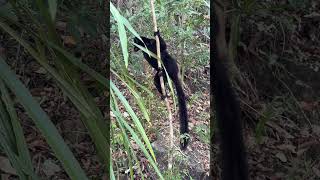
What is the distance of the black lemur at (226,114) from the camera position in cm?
179

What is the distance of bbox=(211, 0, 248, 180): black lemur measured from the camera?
1.79m

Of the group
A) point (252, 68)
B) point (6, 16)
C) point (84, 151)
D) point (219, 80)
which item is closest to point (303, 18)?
point (252, 68)

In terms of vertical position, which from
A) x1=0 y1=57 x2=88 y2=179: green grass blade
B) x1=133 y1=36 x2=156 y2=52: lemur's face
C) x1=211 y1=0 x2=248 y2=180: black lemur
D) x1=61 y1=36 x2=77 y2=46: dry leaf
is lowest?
x1=211 y1=0 x2=248 y2=180: black lemur

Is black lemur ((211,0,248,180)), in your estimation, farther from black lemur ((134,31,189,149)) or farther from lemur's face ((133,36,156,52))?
lemur's face ((133,36,156,52))

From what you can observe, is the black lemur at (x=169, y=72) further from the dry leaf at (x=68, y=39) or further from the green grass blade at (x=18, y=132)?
the green grass blade at (x=18, y=132)

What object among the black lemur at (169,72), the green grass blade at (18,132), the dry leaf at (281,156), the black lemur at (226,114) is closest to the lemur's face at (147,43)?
the black lemur at (169,72)

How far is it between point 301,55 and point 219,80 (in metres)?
0.32

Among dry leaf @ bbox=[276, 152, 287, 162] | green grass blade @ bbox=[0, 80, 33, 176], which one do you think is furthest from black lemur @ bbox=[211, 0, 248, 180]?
green grass blade @ bbox=[0, 80, 33, 176]

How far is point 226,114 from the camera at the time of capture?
1.80 metres

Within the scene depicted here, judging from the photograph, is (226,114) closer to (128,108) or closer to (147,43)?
(147,43)

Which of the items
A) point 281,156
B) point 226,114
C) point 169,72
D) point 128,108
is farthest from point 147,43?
point 281,156

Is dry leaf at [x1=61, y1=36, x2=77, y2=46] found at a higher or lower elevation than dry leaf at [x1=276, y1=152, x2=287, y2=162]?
higher

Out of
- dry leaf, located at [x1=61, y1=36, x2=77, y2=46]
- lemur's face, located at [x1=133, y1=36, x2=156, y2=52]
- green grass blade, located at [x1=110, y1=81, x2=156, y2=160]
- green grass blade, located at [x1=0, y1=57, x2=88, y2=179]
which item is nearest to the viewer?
green grass blade, located at [x1=0, y1=57, x2=88, y2=179]

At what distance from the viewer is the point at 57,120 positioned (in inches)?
62.0
